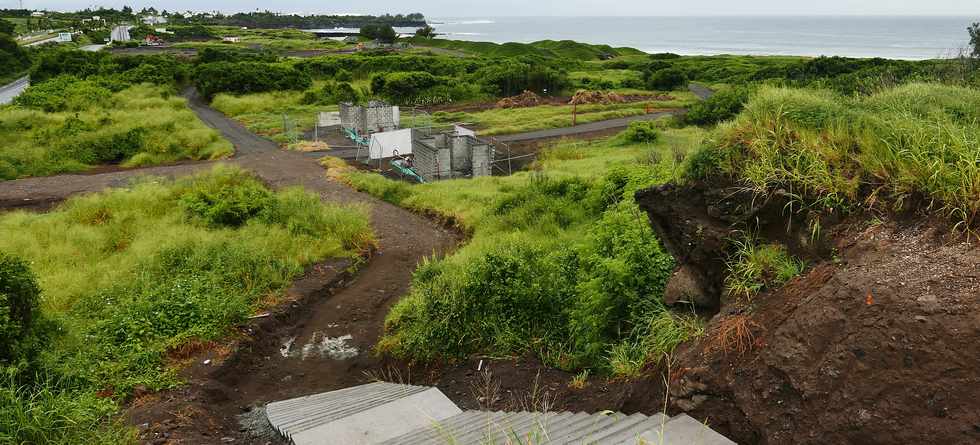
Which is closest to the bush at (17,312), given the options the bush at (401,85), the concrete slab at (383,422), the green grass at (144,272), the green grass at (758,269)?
the green grass at (144,272)

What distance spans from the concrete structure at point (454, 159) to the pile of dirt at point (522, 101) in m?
20.2

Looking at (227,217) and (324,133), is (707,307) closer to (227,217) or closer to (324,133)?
(227,217)

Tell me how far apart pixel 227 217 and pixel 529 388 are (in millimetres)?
10550

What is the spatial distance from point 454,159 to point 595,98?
76.8ft

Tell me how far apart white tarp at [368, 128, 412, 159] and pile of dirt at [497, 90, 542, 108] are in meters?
18.8

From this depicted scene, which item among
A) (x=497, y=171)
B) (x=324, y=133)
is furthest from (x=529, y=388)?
(x=324, y=133)

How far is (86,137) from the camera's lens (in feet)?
92.4

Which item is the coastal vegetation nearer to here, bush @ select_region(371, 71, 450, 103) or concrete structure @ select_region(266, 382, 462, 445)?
bush @ select_region(371, 71, 450, 103)

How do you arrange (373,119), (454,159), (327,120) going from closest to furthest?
(454,159)
(373,119)
(327,120)

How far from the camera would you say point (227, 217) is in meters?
15.4

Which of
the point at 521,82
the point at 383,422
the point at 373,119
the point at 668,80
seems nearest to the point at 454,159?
the point at 373,119

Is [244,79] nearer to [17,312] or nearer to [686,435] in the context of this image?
[17,312]

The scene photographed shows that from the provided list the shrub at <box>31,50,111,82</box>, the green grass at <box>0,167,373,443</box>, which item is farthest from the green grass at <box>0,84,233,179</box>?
the shrub at <box>31,50,111,82</box>

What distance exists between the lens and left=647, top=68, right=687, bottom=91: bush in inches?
2059
